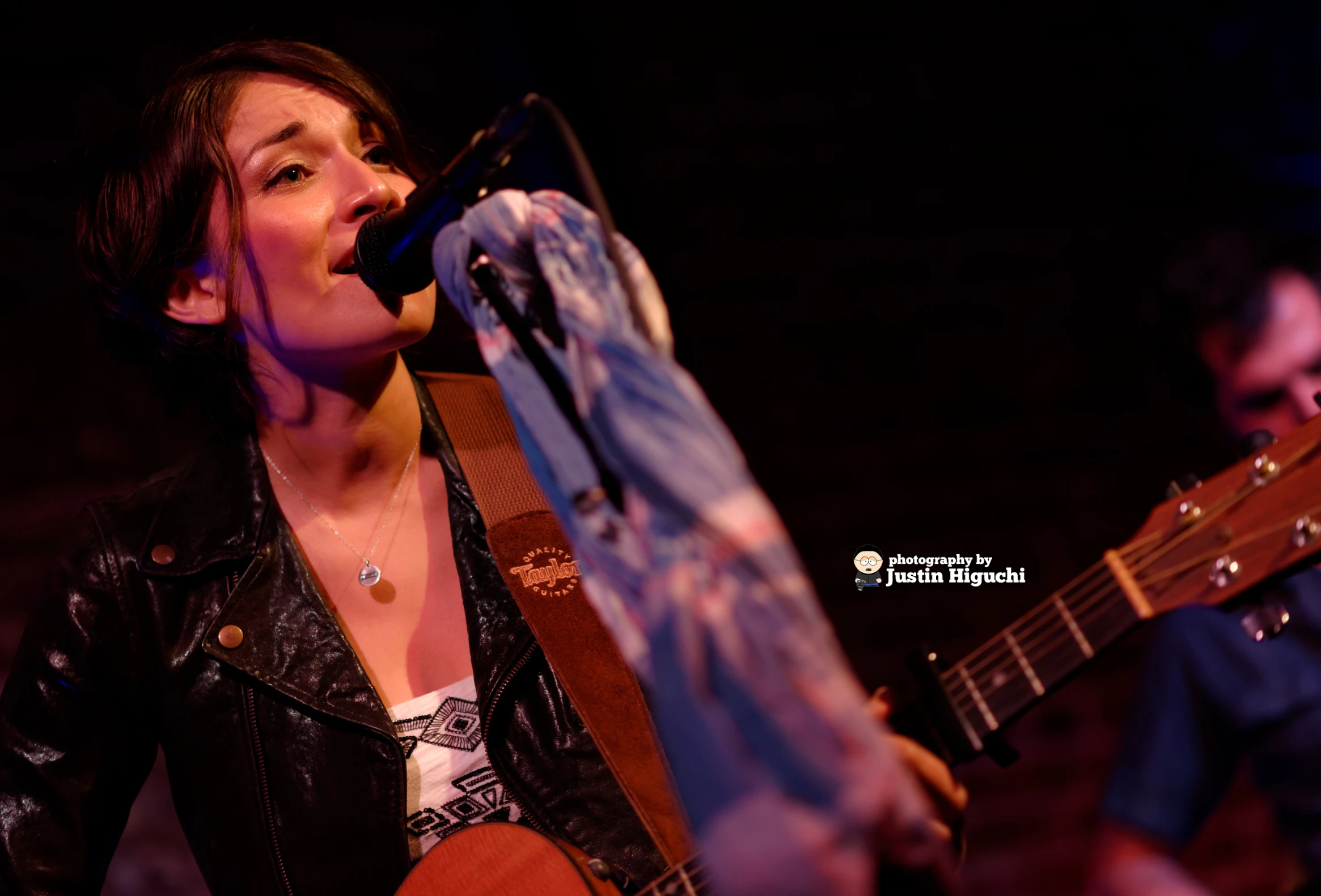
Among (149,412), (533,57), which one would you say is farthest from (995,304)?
(149,412)

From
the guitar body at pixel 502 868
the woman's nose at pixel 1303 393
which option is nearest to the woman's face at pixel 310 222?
the guitar body at pixel 502 868

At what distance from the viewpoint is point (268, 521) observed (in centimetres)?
192

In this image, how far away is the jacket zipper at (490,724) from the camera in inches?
64.8

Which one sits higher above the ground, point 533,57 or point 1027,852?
point 533,57

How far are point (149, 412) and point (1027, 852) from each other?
3.02 m

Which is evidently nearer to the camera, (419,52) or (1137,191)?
(419,52)

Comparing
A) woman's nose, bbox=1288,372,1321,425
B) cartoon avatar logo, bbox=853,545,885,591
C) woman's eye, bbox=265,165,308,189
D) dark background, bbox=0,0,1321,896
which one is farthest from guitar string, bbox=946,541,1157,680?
cartoon avatar logo, bbox=853,545,885,591

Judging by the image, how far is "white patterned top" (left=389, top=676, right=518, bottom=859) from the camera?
170 centimetres

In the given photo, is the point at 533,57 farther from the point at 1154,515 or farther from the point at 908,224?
the point at 1154,515

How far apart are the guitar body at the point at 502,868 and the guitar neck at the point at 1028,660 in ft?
1.95

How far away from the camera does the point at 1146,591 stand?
3.93ft

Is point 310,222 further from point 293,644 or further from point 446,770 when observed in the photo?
point 446,770

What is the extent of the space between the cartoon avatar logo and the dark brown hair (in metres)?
1.83

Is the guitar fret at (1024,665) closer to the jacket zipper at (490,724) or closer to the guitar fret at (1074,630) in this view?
the guitar fret at (1074,630)
